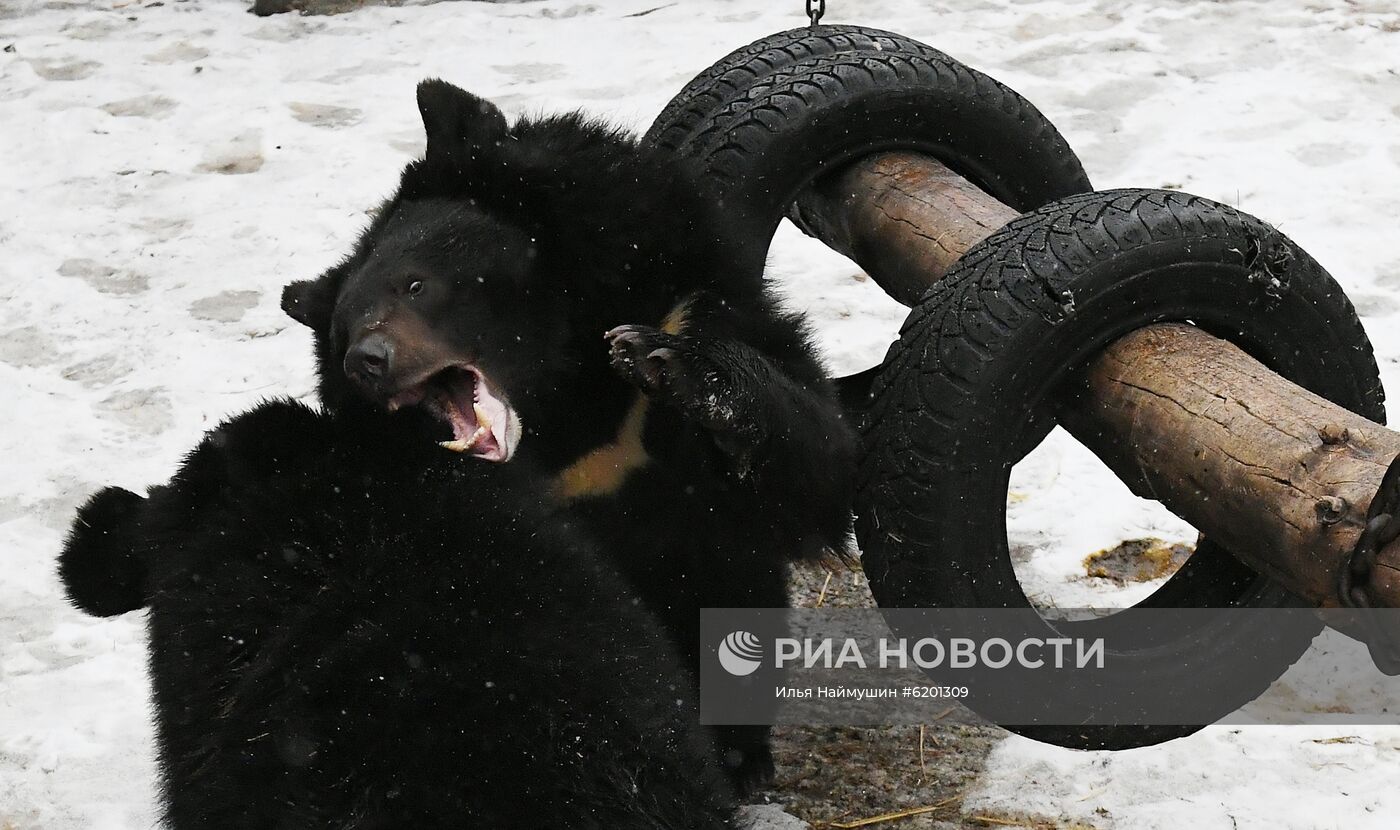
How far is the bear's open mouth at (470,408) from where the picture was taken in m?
3.05

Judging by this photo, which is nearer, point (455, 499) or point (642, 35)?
point (455, 499)

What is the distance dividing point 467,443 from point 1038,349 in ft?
4.15

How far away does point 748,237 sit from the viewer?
3934 mm

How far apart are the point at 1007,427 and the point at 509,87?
5.68 meters

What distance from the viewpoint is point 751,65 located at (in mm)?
4496

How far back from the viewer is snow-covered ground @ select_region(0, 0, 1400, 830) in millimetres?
3725

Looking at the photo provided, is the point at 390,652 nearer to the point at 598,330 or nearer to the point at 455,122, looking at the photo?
the point at 598,330

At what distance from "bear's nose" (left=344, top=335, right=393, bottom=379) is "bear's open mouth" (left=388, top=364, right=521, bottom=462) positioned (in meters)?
0.07

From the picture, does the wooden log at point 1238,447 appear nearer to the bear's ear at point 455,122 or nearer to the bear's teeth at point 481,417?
the bear's teeth at point 481,417

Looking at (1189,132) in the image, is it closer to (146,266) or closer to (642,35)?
(642,35)

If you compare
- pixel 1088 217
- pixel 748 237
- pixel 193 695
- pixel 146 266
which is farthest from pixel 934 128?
pixel 146 266

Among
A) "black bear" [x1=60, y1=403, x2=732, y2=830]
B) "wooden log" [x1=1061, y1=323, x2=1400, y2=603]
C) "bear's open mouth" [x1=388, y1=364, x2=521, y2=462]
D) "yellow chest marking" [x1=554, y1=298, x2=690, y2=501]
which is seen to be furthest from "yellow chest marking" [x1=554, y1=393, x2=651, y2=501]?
"wooden log" [x1=1061, y1=323, x2=1400, y2=603]

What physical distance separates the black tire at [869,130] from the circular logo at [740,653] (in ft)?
3.99

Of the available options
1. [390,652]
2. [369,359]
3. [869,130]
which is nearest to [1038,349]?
[869,130]
